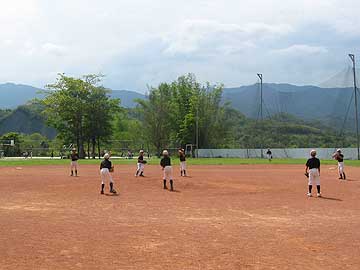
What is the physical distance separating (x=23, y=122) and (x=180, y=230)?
187m

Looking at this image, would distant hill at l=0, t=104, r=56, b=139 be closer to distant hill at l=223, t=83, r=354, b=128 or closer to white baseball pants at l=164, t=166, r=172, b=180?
distant hill at l=223, t=83, r=354, b=128

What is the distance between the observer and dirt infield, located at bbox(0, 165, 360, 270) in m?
9.04

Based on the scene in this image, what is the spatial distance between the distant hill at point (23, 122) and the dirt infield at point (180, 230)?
17175 centimetres

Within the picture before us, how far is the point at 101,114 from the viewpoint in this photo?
92.4 metres

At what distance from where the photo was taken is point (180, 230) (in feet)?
39.8

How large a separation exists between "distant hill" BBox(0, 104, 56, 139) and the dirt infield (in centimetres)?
17175

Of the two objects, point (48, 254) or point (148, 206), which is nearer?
point (48, 254)

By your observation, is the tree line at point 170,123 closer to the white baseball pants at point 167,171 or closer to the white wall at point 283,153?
the white wall at point 283,153

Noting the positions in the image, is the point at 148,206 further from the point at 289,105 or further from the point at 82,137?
the point at 289,105

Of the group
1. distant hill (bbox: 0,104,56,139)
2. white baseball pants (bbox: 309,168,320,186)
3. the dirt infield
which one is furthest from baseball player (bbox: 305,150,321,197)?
distant hill (bbox: 0,104,56,139)

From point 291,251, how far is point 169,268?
271cm

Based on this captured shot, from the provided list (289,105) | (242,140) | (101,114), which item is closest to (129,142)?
(101,114)

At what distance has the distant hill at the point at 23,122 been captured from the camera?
604 feet

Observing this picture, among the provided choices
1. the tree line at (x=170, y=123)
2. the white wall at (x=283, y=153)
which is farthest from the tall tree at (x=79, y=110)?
the white wall at (x=283, y=153)
